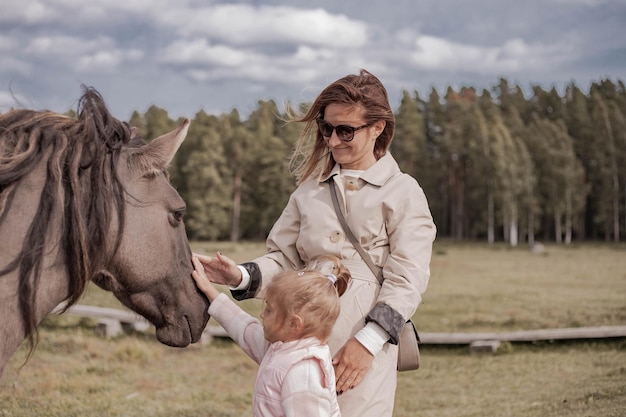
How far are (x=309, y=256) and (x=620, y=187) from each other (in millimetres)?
44090

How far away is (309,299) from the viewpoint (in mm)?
2514

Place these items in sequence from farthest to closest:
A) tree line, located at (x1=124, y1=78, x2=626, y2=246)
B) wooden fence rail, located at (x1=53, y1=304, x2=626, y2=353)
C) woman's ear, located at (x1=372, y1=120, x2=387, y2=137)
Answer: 1. tree line, located at (x1=124, y1=78, x2=626, y2=246)
2. wooden fence rail, located at (x1=53, y1=304, x2=626, y2=353)
3. woman's ear, located at (x1=372, y1=120, x2=387, y2=137)

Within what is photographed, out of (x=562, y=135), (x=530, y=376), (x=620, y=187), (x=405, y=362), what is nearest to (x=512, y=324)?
(x=530, y=376)

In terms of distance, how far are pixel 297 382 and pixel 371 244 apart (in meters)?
0.73

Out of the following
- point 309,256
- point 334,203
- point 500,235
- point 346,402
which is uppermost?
point 334,203

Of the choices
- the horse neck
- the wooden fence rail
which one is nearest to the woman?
the horse neck

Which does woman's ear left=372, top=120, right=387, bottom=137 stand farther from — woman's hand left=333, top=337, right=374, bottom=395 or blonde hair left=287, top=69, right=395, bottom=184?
woman's hand left=333, top=337, right=374, bottom=395

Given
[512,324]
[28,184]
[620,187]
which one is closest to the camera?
[28,184]

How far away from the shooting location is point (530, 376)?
7.66 meters

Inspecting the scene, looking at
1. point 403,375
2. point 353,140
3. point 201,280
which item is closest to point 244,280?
point 201,280

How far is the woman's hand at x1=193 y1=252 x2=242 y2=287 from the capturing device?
3066 millimetres

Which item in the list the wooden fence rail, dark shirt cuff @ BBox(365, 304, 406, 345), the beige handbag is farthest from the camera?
the wooden fence rail

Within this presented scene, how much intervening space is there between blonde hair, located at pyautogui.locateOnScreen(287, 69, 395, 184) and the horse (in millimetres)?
686

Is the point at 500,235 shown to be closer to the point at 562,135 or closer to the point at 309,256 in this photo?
the point at 562,135
